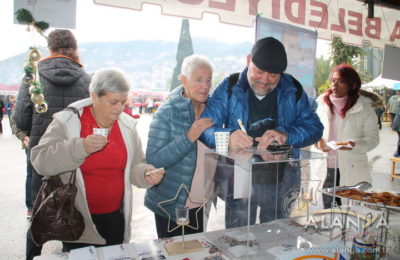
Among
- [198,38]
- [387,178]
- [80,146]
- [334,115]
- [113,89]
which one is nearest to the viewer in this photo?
[80,146]

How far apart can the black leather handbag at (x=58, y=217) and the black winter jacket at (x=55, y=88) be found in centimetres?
93

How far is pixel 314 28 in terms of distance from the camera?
319 cm

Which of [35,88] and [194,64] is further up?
[194,64]

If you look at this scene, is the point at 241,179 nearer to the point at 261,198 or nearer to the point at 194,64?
the point at 261,198

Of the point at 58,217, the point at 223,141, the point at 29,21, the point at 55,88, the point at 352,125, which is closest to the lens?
the point at 223,141

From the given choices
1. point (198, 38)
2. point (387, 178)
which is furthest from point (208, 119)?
Result: point (198, 38)

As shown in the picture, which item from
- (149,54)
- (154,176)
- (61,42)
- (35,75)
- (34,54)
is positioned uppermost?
(149,54)

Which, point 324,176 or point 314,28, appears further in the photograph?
point 314,28

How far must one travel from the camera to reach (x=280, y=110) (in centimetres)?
178

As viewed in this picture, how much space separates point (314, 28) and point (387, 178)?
4417 mm

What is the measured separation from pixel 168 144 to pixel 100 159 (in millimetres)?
392

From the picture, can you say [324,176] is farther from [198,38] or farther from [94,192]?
[198,38]

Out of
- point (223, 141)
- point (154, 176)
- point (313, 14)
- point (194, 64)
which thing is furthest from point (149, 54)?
point (223, 141)

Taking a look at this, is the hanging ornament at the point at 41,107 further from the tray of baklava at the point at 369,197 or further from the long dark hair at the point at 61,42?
the tray of baklava at the point at 369,197
